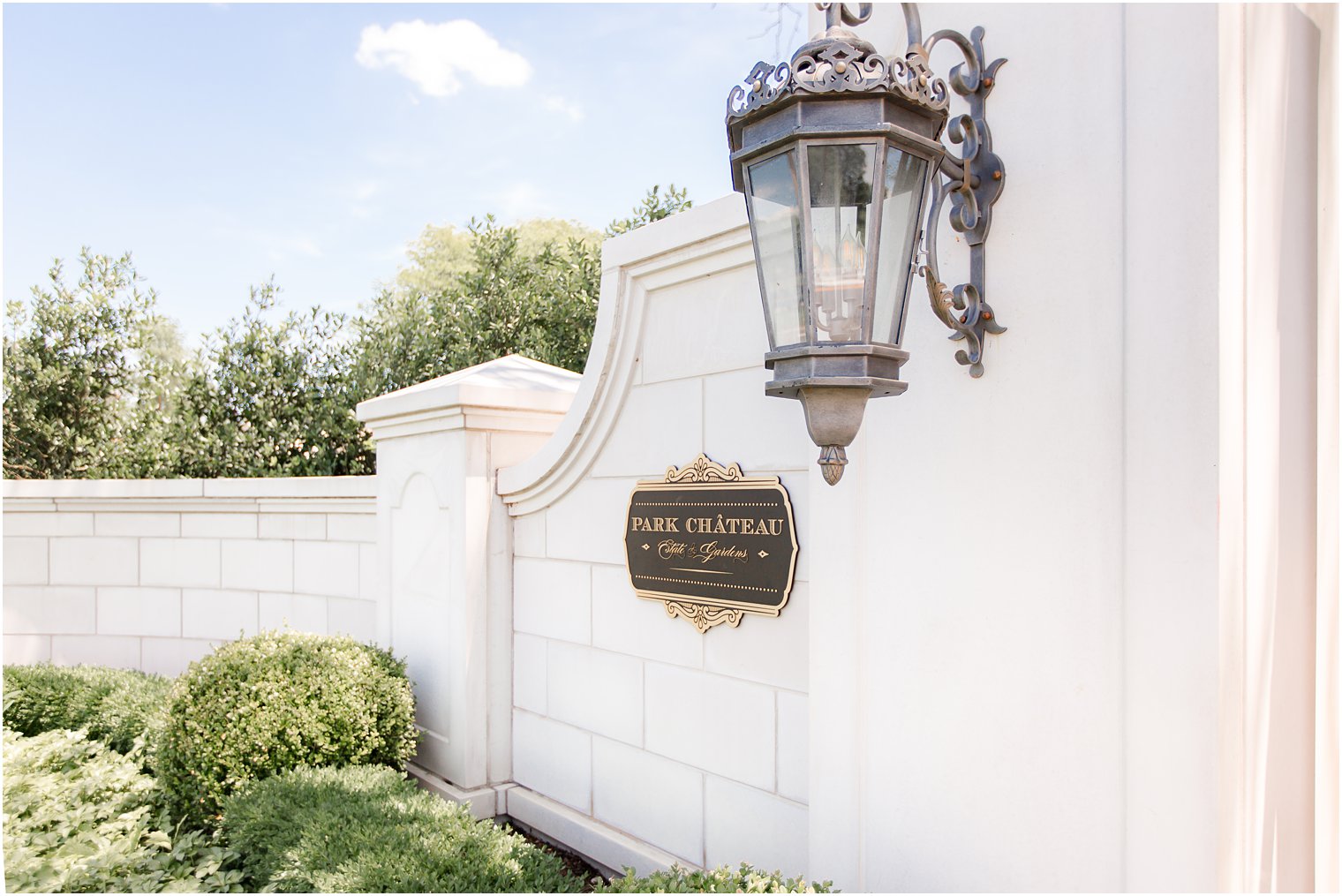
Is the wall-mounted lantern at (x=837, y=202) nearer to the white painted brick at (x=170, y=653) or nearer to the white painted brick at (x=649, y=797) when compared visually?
the white painted brick at (x=649, y=797)

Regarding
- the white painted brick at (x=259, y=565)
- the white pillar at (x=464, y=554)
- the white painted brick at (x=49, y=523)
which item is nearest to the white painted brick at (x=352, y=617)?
the white painted brick at (x=259, y=565)

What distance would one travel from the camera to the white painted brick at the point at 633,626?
3279 mm

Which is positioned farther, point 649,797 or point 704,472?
point 649,797

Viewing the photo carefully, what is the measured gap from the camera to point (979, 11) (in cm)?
220

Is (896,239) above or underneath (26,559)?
above

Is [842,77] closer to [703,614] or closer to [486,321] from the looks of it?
[703,614]

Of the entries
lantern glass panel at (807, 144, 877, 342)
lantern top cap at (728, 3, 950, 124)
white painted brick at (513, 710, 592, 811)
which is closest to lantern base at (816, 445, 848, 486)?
lantern glass panel at (807, 144, 877, 342)

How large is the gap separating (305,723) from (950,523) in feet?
→ 10.2

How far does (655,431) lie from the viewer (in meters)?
3.49

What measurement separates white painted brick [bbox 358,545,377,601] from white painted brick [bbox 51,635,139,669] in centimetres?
241

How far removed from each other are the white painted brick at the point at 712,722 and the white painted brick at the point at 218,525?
4129mm

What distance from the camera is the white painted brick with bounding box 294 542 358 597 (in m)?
5.66

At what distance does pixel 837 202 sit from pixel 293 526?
533 cm

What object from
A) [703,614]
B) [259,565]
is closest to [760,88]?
[703,614]
